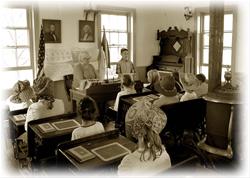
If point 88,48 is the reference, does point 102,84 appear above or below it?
below

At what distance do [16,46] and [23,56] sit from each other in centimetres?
22

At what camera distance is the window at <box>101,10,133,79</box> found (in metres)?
6.55

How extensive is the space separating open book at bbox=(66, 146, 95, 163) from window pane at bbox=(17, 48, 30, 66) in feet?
12.1

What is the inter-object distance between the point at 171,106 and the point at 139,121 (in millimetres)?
1649

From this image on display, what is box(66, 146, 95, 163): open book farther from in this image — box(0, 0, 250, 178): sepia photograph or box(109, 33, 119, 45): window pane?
box(109, 33, 119, 45): window pane

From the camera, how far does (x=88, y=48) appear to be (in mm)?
6125

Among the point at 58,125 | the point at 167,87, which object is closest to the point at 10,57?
the point at 58,125

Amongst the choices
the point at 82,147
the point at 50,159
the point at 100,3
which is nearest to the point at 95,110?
the point at 82,147

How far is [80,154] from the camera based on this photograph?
2.13 meters

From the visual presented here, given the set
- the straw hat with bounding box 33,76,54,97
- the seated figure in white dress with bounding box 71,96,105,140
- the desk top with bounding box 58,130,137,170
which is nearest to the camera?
the desk top with bounding box 58,130,137,170

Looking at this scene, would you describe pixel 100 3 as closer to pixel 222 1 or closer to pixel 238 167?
pixel 222 1

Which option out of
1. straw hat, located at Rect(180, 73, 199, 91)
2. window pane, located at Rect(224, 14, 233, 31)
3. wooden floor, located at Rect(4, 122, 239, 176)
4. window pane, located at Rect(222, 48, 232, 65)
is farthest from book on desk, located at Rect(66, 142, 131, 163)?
window pane, located at Rect(224, 14, 233, 31)

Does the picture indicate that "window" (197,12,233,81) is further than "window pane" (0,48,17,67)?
Yes

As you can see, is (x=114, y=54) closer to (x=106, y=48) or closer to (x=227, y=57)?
(x=106, y=48)
